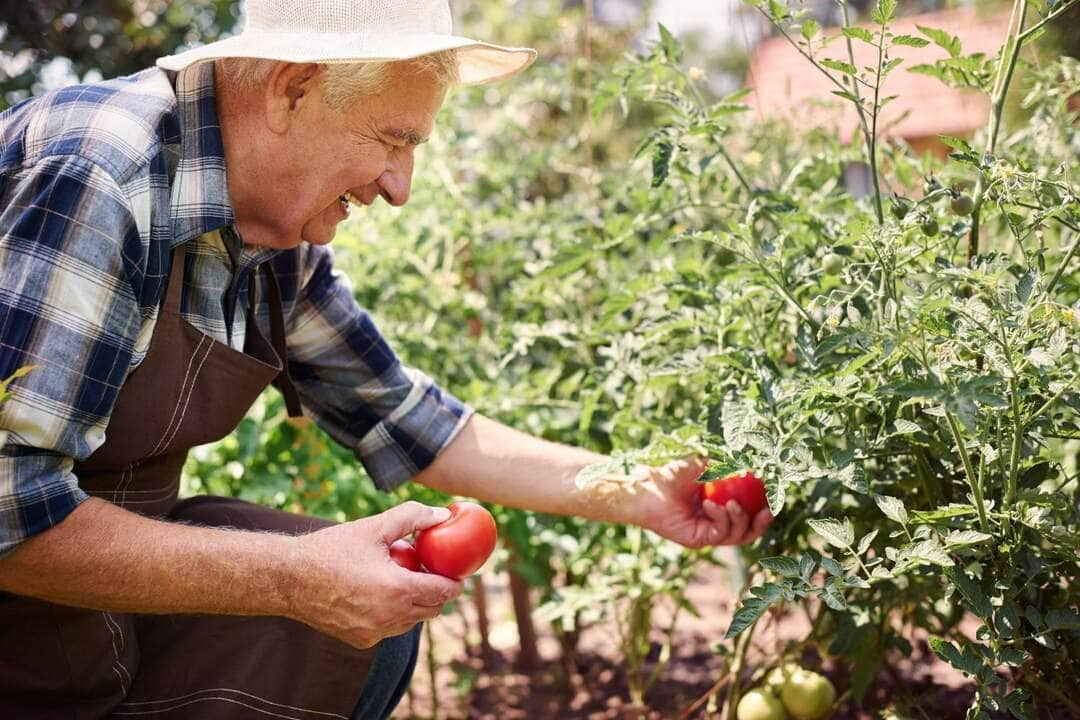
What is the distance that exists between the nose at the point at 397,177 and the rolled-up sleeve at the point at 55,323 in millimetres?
402

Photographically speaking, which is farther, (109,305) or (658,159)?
(658,159)

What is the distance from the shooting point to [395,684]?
2.02m

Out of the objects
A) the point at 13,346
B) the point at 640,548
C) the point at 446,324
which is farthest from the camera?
the point at 446,324

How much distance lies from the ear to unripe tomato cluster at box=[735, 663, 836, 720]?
1327 mm

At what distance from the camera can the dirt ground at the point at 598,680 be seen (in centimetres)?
255

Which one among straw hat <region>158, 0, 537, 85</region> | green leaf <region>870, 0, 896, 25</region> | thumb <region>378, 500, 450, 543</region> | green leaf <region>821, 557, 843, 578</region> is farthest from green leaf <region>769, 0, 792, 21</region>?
thumb <region>378, 500, 450, 543</region>

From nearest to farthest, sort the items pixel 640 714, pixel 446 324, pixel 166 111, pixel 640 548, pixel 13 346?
1. pixel 13 346
2. pixel 166 111
3. pixel 640 548
4. pixel 640 714
5. pixel 446 324

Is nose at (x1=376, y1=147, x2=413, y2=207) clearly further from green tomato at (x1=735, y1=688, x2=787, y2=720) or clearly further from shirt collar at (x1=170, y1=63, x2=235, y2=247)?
green tomato at (x1=735, y1=688, x2=787, y2=720)

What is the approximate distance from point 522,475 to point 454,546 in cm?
50

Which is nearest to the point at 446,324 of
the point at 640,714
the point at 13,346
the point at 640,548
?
the point at 640,548

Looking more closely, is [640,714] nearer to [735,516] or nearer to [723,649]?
[723,649]

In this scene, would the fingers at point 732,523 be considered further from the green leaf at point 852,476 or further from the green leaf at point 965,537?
the green leaf at point 965,537

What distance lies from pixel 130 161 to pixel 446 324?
1.39 m

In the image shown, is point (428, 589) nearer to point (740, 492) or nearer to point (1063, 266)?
point (740, 492)
